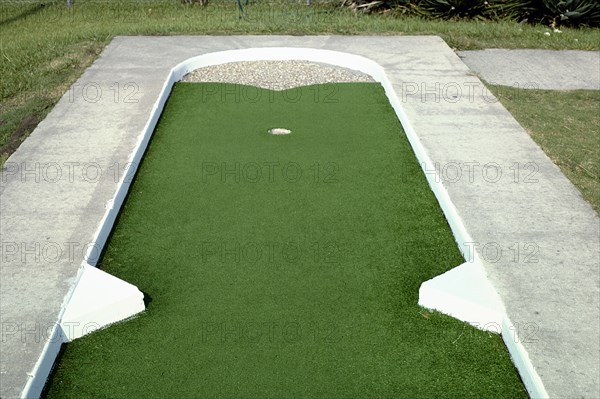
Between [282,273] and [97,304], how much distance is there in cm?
133

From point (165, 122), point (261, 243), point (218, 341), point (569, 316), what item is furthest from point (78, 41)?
point (569, 316)

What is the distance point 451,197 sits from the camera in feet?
20.7

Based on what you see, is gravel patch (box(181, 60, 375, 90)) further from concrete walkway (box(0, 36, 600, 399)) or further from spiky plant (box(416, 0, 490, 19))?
spiky plant (box(416, 0, 490, 19))

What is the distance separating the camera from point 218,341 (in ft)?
15.4

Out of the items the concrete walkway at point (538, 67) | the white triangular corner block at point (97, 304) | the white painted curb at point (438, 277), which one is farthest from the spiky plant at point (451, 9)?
the white triangular corner block at point (97, 304)

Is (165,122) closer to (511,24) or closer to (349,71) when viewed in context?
(349,71)

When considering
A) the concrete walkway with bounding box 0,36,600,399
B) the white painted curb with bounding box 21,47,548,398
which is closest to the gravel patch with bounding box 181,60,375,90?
the white painted curb with bounding box 21,47,548,398

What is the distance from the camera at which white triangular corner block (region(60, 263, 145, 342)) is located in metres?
4.74

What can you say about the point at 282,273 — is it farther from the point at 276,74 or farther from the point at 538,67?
the point at 538,67

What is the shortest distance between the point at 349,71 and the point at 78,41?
4.15m

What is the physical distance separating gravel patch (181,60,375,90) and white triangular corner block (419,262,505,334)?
4.87 metres

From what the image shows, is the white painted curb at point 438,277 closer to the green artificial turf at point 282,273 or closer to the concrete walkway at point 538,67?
the green artificial turf at point 282,273

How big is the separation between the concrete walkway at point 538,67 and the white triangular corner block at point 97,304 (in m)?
6.27

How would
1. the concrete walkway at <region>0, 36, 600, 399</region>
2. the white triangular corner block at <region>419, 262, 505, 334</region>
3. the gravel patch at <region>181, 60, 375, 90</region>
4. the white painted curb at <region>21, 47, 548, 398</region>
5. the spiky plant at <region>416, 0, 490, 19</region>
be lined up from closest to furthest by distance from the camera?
1. the white painted curb at <region>21, 47, 548, 398</region>
2. the concrete walkway at <region>0, 36, 600, 399</region>
3. the white triangular corner block at <region>419, 262, 505, 334</region>
4. the gravel patch at <region>181, 60, 375, 90</region>
5. the spiky plant at <region>416, 0, 490, 19</region>
